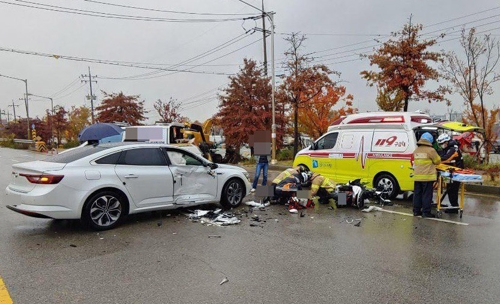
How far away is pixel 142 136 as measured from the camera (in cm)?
1363

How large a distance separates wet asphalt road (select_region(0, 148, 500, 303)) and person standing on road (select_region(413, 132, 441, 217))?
1.61ft

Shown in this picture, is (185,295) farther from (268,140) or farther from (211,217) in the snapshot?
(268,140)

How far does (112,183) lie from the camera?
607 centimetres

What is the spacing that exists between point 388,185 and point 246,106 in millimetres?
12453

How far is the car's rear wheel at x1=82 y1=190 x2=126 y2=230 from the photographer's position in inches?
230

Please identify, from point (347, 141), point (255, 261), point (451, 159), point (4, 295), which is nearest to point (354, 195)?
point (451, 159)

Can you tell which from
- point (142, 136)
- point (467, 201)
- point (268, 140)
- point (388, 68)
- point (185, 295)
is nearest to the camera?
point (185, 295)

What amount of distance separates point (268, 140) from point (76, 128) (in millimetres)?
46352

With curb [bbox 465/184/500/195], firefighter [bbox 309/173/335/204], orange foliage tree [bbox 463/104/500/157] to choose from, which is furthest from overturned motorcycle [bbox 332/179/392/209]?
orange foliage tree [bbox 463/104/500/157]

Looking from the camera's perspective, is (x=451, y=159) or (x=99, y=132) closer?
(x=451, y=159)

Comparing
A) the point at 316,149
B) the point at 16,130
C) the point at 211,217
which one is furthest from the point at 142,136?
the point at 16,130

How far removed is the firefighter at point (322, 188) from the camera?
27.6 ft

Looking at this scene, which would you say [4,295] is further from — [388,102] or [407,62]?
[388,102]

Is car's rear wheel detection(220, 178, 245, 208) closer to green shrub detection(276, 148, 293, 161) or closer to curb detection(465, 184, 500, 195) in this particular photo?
curb detection(465, 184, 500, 195)
